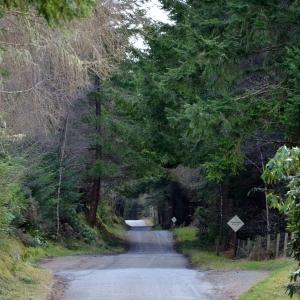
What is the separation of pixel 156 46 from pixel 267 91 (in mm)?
5630

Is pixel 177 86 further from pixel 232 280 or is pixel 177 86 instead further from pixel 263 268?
pixel 263 268

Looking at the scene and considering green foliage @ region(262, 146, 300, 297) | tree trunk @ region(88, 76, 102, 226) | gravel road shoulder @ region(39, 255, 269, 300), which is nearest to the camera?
green foliage @ region(262, 146, 300, 297)

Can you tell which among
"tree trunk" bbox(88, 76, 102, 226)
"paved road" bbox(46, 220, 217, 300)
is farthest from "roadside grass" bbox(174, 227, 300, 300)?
"tree trunk" bbox(88, 76, 102, 226)

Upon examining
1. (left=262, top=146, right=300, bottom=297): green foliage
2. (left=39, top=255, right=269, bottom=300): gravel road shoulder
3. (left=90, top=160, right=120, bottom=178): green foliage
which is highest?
(left=90, top=160, right=120, bottom=178): green foliage

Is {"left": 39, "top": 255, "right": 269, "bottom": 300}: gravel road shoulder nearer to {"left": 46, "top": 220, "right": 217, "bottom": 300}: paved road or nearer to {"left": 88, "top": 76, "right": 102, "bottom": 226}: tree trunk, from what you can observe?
{"left": 46, "top": 220, "right": 217, "bottom": 300}: paved road

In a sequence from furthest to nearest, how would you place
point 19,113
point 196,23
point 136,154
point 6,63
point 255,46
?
point 136,154
point 196,23
point 255,46
point 19,113
point 6,63

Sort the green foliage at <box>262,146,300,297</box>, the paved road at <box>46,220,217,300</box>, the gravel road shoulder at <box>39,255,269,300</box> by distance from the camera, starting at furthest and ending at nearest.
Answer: the gravel road shoulder at <box>39,255,269,300</box> < the paved road at <box>46,220,217,300</box> < the green foliage at <box>262,146,300,297</box>

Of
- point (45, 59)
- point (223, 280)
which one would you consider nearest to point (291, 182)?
point (45, 59)

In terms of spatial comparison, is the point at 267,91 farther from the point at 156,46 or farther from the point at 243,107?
the point at 156,46

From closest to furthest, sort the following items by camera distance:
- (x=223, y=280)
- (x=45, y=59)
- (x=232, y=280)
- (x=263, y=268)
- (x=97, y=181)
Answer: (x=45, y=59)
(x=232, y=280)
(x=223, y=280)
(x=263, y=268)
(x=97, y=181)

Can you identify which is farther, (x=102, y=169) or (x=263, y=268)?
(x=102, y=169)

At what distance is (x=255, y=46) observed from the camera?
1505 cm

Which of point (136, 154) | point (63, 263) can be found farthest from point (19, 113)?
point (136, 154)

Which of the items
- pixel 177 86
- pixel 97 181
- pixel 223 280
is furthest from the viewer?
pixel 97 181
